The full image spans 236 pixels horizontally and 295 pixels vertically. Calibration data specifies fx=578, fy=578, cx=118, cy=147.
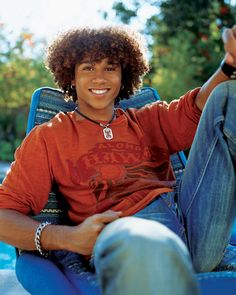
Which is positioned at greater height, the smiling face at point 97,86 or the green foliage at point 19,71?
the smiling face at point 97,86

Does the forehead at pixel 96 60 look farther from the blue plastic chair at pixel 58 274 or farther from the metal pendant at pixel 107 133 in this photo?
the blue plastic chair at pixel 58 274

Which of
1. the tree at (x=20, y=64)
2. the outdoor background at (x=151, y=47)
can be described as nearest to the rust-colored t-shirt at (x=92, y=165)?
the outdoor background at (x=151, y=47)

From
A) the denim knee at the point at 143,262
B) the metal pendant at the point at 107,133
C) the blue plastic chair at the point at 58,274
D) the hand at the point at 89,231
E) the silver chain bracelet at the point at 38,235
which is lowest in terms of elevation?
the blue plastic chair at the point at 58,274

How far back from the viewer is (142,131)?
2.40 meters

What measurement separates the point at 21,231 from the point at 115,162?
460 mm

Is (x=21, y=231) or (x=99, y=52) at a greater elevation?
(x=99, y=52)

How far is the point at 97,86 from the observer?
2.35 metres

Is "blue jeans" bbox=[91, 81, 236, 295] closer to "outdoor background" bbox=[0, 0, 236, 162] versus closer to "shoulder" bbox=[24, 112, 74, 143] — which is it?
"shoulder" bbox=[24, 112, 74, 143]

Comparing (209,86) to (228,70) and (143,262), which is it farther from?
(143,262)

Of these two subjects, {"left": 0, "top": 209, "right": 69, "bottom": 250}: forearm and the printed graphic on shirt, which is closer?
{"left": 0, "top": 209, "right": 69, "bottom": 250}: forearm

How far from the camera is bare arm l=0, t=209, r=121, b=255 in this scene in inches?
66.4

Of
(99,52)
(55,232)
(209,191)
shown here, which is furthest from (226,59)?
(55,232)

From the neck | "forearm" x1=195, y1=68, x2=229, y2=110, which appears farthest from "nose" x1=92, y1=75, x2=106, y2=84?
"forearm" x1=195, y1=68, x2=229, y2=110

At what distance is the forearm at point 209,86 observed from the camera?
2141mm
